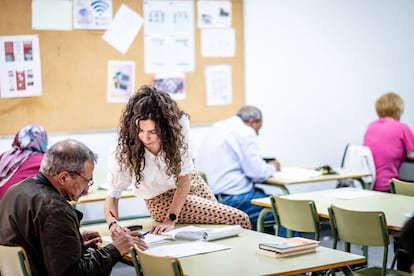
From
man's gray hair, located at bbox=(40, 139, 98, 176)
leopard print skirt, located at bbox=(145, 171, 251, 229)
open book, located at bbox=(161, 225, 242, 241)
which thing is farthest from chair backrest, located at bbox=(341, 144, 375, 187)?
man's gray hair, located at bbox=(40, 139, 98, 176)

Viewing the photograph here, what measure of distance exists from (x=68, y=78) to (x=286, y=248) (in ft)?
11.9

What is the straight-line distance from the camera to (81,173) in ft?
10.4

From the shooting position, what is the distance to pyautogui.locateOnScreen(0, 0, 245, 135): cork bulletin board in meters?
6.11

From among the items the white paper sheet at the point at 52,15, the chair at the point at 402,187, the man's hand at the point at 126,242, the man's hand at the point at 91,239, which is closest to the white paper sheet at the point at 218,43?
the white paper sheet at the point at 52,15

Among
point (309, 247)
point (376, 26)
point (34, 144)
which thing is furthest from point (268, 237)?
point (376, 26)

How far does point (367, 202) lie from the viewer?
468cm

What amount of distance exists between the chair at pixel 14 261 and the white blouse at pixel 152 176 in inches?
39.2

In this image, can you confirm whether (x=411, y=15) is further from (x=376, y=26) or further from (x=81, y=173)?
(x=81, y=173)

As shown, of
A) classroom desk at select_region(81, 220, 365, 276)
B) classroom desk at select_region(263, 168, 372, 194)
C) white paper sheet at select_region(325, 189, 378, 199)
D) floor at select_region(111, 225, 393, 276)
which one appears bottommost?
floor at select_region(111, 225, 393, 276)

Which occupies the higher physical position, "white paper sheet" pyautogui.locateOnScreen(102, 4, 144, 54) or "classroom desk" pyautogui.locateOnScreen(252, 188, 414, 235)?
"white paper sheet" pyautogui.locateOnScreen(102, 4, 144, 54)

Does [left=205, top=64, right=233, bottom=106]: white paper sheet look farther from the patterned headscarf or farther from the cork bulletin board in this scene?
the patterned headscarf

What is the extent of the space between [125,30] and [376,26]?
3216 mm

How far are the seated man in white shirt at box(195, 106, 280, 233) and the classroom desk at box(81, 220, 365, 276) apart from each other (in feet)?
8.43

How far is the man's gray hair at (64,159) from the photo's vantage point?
3.16m
